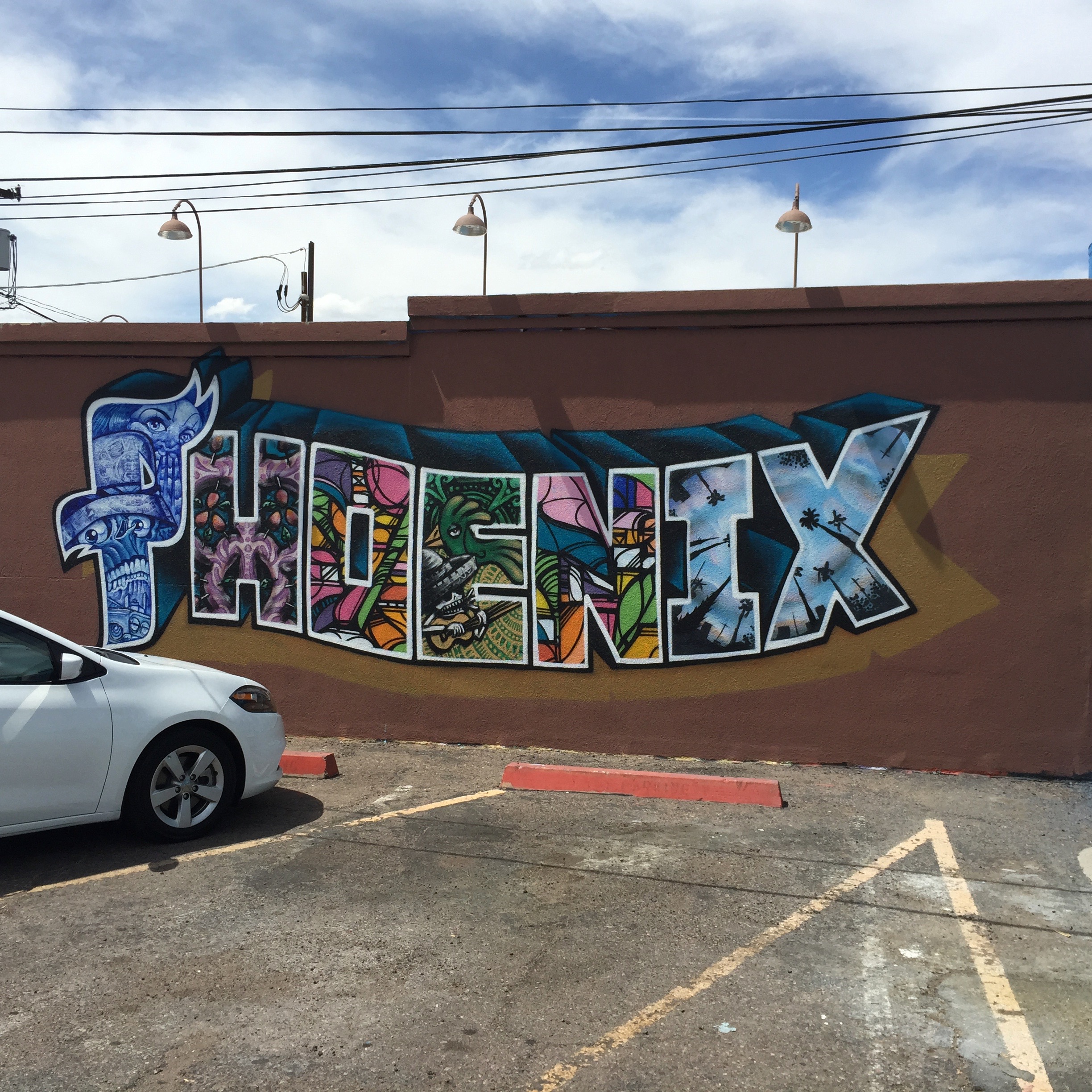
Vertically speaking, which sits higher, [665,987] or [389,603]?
[389,603]

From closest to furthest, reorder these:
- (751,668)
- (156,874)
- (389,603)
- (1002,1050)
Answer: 1. (1002,1050)
2. (156,874)
3. (751,668)
4. (389,603)

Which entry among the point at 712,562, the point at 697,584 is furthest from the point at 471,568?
the point at 712,562

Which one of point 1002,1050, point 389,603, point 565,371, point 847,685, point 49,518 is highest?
point 565,371

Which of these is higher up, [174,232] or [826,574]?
[174,232]

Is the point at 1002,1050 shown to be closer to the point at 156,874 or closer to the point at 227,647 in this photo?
the point at 156,874

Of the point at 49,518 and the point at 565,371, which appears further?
the point at 49,518

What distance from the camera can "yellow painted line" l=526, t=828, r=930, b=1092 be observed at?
11.3 feet

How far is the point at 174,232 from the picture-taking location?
13758 mm

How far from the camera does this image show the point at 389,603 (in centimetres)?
845

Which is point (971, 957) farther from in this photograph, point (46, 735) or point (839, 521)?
point (46, 735)

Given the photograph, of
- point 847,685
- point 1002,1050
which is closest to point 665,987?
point 1002,1050

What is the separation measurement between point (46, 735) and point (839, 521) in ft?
18.8

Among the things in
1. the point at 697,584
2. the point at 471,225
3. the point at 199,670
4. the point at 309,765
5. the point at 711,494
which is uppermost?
the point at 471,225

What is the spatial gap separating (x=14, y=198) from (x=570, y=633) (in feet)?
44.7
